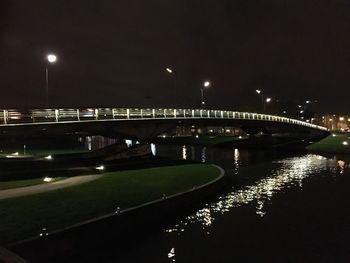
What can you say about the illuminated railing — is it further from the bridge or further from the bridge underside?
the bridge underside

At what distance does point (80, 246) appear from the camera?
2048cm

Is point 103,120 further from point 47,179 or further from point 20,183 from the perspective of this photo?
point 20,183

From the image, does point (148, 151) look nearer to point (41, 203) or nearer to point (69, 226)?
point (41, 203)

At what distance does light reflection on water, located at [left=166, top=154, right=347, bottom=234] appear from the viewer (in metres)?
27.6

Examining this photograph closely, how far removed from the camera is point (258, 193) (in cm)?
3756

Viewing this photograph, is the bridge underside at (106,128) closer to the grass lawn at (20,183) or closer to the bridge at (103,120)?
the bridge at (103,120)

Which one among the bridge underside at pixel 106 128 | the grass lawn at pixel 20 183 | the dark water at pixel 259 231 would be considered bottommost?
the dark water at pixel 259 231

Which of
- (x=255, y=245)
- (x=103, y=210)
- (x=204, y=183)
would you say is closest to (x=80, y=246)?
(x=103, y=210)

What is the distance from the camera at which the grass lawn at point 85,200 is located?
70.0 feet

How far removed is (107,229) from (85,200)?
5.52 m

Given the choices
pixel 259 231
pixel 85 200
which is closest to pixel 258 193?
pixel 259 231

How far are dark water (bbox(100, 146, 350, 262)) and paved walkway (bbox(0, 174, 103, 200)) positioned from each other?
10.2m

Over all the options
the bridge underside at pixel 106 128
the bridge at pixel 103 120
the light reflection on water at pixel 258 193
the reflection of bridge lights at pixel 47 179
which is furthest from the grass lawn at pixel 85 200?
the bridge at pixel 103 120

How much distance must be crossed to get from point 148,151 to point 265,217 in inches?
1300
